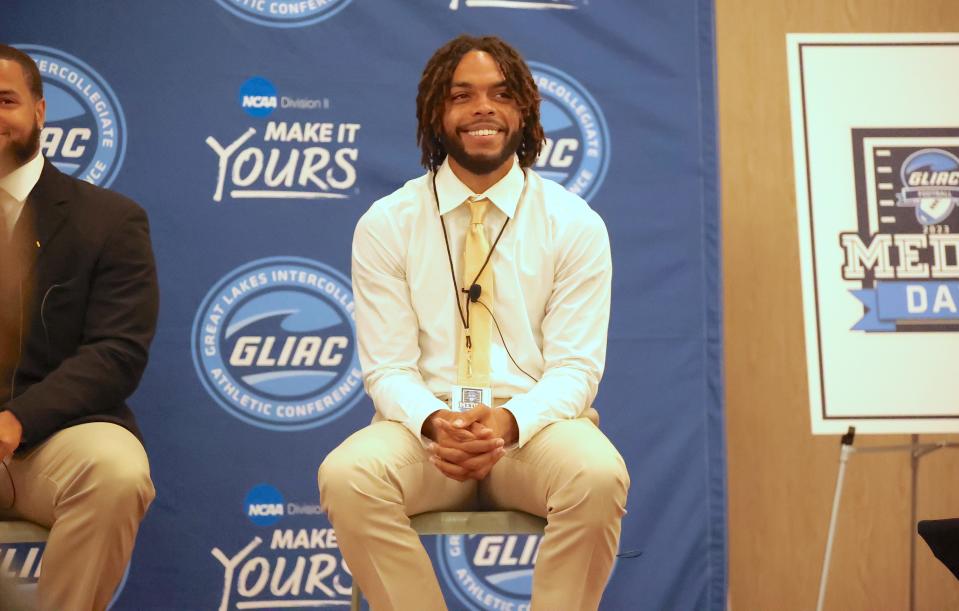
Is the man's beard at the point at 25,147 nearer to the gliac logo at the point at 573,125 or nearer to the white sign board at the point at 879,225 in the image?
the gliac logo at the point at 573,125

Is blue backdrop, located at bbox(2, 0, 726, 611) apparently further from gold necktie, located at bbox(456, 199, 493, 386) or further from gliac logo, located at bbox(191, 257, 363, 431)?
gold necktie, located at bbox(456, 199, 493, 386)

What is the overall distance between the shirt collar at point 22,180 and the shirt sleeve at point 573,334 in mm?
1523

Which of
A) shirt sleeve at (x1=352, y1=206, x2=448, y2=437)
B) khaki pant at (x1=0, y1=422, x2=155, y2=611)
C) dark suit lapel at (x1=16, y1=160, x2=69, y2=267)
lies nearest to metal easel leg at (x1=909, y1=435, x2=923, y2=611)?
shirt sleeve at (x1=352, y1=206, x2=448, y2=437)

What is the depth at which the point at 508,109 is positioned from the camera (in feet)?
10.2

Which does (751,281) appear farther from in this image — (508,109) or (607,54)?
(508,109)

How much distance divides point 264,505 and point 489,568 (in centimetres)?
87

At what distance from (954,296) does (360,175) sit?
2168 millimetres

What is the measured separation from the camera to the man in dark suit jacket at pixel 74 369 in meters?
2.64

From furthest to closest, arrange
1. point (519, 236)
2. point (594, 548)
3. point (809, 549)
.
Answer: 1. point (809, 549)
2. point (519, 236)
3. point (594, 548)

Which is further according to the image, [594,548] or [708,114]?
[708,114]

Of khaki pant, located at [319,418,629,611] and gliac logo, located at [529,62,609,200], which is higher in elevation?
→ gliac logo, located at [529,62,609,200]

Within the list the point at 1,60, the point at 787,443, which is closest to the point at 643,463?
the point at 787,443

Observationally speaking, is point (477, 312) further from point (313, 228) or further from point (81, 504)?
point (313, 228)

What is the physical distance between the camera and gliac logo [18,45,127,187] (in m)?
3.95
